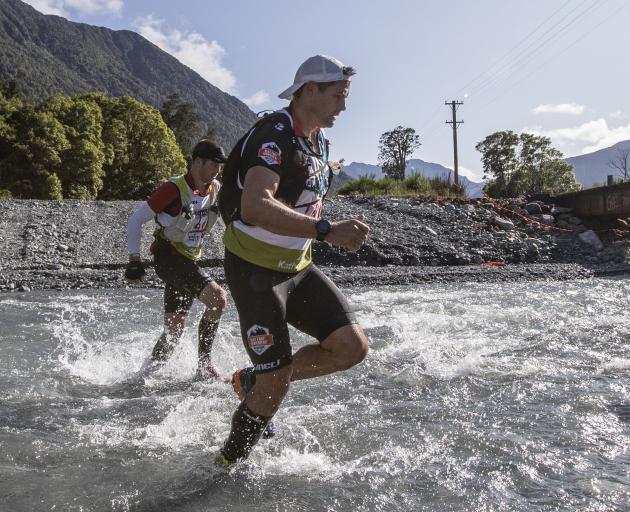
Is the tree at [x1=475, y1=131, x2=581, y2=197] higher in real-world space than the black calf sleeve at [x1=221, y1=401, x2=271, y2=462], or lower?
higher

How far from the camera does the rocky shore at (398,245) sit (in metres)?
14.7

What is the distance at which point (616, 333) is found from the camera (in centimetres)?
752

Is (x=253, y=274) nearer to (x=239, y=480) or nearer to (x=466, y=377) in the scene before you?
(x=239, y=480)

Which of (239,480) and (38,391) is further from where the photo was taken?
(38,391)

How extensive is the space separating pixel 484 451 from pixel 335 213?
1926 cm

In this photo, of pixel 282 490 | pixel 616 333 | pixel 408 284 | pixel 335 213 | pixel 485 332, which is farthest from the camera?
pixel 335 213

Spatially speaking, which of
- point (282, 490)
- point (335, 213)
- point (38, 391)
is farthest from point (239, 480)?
point (335, 213)

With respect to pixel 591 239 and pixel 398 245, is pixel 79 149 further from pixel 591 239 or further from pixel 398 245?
pixel 591 239

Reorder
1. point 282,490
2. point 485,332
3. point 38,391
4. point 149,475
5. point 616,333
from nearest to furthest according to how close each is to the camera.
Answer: point 282,490 → point 149,475 → point 38,391 → point 616,333 → point 485,332

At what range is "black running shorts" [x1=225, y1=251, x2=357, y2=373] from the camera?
341cm

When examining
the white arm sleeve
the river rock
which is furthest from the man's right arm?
the river rock

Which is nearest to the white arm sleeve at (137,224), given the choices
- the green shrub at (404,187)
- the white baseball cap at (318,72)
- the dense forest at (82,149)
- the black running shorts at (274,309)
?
the black running shorts at (274,309)

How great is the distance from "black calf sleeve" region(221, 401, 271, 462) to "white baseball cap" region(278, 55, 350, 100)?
1.72 m

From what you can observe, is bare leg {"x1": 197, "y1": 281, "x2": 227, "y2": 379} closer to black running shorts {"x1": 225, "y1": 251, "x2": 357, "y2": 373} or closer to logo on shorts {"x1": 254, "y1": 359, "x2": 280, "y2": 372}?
black running shorts {"x1": 225, "y1": 251, "x2": 357, "y2": 373}
